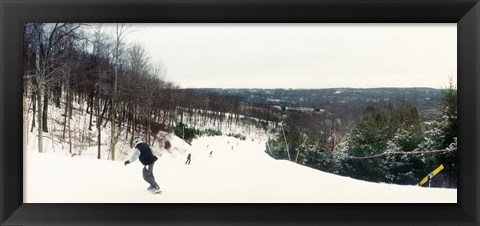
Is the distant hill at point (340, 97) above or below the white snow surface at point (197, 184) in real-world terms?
above

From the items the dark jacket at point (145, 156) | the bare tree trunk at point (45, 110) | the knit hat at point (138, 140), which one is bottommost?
the dark jacket at point (145, 156)

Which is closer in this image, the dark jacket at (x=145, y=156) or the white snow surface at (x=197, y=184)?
the white snow surface at (x=197, y=184)

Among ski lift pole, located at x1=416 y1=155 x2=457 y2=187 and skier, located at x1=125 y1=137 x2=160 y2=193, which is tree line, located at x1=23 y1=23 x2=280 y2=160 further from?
ski lift pole, located at x1=416 y1=155 x2=457 y2=187

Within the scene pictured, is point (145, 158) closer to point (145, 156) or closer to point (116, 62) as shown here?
point (145, 156)

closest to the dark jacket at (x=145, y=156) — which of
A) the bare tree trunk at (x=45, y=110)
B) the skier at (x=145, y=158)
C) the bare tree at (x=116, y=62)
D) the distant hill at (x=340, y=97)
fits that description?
the skier at (x=145, y=158)

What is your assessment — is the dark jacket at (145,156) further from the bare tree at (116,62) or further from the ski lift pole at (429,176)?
the ski lift pole at (429,176)
